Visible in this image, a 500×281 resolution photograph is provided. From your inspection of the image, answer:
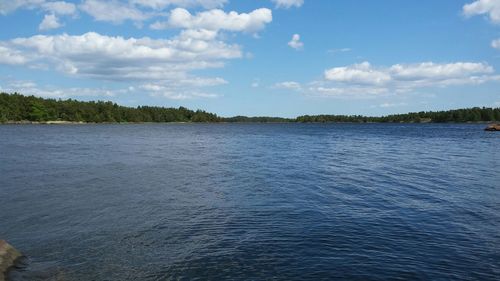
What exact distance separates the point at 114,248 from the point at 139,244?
1.09 m

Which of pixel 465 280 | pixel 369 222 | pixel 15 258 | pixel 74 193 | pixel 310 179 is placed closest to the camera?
pixel 465 280

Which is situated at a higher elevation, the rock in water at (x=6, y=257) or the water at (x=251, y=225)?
the rock in water at (x=6, y=257)

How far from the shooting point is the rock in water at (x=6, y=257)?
14.4 m

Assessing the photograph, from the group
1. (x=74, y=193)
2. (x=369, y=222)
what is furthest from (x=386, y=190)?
(x=74, y=193)

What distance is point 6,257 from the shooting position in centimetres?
1502

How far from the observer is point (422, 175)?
40.7 m

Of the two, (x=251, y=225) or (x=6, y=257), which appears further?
(x=251, y=225)

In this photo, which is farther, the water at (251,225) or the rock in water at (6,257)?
the water at (251,225)

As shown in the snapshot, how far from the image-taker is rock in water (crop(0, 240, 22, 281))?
14430 mm

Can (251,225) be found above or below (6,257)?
below

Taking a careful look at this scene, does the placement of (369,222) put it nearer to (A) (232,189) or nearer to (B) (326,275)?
(B) (326,275)

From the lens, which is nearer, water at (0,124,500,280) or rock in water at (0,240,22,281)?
rock in water at (0,240,22,281)

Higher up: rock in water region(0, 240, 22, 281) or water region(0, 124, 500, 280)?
rock in water region(0, 240, 22, 281)

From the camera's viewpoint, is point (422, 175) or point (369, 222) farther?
point (422, 175)
